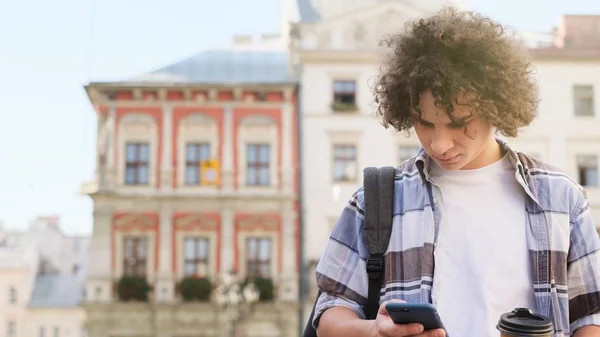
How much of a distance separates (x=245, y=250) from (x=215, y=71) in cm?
488

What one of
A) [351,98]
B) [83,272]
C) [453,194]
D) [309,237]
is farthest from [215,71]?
[453,194]

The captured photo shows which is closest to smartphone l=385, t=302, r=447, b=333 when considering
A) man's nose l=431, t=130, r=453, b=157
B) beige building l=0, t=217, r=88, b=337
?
man's nose l=431, t=130, r=453, b=157

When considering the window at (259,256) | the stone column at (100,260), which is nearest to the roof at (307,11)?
the window at (259,256)

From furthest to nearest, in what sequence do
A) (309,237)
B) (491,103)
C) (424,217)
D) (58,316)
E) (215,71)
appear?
(58,316)
(215,71)
(309,237)
(424,217)
(491,103)

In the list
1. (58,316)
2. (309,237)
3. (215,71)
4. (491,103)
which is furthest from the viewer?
(58,316)

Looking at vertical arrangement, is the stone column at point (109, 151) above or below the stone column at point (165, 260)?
above

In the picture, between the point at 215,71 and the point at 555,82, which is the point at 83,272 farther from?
the point at 555,82

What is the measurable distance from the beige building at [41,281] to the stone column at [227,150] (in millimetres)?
15511

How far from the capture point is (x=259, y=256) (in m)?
20.7

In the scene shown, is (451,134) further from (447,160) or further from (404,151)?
(404,151)

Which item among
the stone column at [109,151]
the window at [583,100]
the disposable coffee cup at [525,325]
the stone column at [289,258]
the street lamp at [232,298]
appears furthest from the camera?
the window at [583,100]

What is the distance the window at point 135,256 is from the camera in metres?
20.7

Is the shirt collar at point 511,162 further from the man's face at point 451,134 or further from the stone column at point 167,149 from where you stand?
the stone column at point 167,149

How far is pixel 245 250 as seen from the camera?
2069 cm
